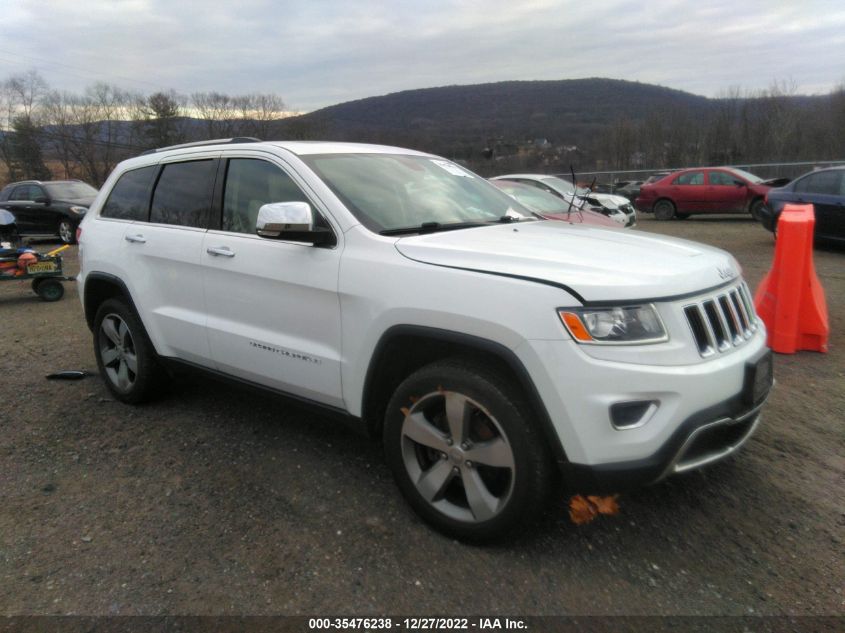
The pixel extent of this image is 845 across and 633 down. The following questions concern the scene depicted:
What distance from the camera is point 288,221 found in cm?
288

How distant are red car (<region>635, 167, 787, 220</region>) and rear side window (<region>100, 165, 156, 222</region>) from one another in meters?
16.6

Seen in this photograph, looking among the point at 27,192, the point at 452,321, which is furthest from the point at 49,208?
the point at 452,321

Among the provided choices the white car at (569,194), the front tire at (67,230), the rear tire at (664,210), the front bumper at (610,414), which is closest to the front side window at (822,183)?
the white car at (569,194)

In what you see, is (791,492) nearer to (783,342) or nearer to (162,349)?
(783,342)

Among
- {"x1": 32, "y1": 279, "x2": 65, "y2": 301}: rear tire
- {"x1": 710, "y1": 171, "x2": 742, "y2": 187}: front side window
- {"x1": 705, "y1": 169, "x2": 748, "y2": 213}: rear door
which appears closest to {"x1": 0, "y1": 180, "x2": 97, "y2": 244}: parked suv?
{"x1": 32, "y1": 279, "x2": 65, "y2": 301}: rear tire

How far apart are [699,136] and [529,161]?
29.7 meters

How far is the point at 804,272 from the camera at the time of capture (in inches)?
206

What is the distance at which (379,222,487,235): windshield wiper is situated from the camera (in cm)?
303

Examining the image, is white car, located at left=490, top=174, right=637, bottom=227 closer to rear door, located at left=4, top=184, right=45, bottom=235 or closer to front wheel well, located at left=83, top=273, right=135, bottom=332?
front wheel well, located at left=83, top=273, right=135, bottom=332

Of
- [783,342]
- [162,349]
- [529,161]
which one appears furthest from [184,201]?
[529,161]

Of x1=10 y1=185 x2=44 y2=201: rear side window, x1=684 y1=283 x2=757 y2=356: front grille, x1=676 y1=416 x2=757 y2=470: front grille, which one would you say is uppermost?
x1=10 y1=185 x2=44 y2=201: rear side window

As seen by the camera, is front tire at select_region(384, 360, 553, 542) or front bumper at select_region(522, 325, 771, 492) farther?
front tire at select_region(384, 360, 553, 542)

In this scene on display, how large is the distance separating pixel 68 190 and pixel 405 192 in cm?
1619

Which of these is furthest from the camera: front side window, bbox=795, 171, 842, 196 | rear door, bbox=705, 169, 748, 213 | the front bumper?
rear door, bbox=705, 169, 748, 213
